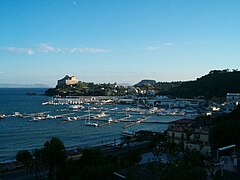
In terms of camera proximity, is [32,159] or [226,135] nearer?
[32,159]

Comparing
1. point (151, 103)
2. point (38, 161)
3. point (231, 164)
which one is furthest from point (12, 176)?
point (151, 103)

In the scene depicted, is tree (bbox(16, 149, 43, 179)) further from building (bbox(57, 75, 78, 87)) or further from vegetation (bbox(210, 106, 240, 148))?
building (bbox(57, 75, 78, 87))

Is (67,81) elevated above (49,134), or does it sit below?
above

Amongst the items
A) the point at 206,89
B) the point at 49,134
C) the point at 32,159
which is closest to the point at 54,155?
the point at 32,159

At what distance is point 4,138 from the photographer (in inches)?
806

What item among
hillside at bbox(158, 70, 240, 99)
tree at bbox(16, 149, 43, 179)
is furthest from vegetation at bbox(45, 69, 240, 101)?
tree at bbox(16, 149, 43, 179)

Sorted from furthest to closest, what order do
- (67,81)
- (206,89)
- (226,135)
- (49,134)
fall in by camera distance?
(67,81) < (206,89) < (49,134) < (226,135)

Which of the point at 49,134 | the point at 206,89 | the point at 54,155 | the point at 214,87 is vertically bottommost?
the point at 49,134

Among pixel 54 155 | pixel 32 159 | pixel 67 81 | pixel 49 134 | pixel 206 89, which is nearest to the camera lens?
pixel 54 155

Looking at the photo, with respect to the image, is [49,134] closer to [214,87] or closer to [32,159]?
[32,159]

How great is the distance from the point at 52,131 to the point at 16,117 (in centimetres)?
1033

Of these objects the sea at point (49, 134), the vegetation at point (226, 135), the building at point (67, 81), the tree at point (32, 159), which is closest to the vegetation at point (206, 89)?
the building at point (67, 81)

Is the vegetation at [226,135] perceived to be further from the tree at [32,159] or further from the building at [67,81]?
the building at [67,81]

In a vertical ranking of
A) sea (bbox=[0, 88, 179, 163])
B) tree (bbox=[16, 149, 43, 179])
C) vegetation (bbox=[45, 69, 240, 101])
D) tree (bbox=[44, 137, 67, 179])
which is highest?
vegetation (bbox=[45, 69, 240, 101])
